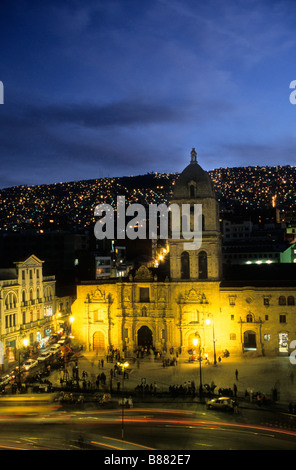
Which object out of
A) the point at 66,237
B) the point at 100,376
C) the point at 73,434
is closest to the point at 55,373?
the point at 100,376

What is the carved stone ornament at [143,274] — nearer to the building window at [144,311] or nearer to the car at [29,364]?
the building window at [144,311]

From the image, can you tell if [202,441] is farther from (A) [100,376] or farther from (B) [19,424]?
(A) [100,376]

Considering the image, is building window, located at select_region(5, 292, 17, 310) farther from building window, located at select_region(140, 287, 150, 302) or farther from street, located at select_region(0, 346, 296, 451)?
building window, located at select_region(140, 287, 150, 302)

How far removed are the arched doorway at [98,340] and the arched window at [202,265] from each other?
50.0 feet

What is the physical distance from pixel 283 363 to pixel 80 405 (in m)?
23.7

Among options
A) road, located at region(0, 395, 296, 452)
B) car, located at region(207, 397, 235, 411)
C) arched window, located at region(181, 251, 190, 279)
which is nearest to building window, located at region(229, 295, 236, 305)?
arched window, located at region(181, 251, 190, 279)

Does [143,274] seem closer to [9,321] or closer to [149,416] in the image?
[9,321]

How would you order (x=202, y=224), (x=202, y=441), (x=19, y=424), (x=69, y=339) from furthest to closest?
(x=69, y=339)
(x=202, y=224)
(x=19, y=424)
(x=202, y=441)

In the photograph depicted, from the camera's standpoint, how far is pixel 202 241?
55.6 metres

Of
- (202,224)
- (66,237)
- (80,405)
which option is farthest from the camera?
(66,237)

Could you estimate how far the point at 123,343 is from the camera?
5731 centimetres

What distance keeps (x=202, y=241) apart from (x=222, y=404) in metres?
24.6

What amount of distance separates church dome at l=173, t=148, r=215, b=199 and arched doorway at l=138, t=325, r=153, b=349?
17523 millimetres

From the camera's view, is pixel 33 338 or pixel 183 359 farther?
pixel 33 338
